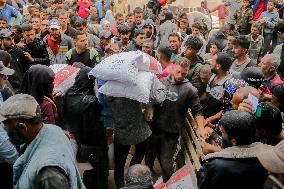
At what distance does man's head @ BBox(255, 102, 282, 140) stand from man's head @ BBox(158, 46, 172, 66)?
2329 mm

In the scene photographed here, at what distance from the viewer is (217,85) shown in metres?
5.16

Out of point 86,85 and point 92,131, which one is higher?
point 86,85

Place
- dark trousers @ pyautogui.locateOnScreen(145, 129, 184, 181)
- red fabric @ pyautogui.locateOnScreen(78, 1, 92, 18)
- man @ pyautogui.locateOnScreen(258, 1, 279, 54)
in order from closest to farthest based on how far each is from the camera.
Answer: dark trousers @ pyautogui.locateOnScreen(145, 129, 184, 181), man @ pyautogui.locateOnScreen(258, 1, 279, 54), red fabric @ pyautogui.locateOnScreen(78, 1, 92, 18)

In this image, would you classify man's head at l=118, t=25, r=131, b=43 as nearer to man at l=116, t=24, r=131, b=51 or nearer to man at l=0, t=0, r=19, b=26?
man at l=116, t=24, r=131, b=51

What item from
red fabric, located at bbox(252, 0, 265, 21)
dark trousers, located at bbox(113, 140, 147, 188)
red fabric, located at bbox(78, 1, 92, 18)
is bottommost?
red fabric, located at bbox(78, 1, 92, 18)

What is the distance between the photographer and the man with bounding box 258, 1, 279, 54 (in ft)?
32.7

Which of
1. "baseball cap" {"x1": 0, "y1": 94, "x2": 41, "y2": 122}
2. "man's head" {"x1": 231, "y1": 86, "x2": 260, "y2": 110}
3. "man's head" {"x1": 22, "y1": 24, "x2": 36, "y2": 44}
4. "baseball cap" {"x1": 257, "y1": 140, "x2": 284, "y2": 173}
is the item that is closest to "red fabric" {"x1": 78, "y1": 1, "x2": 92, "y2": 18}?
"man's head" {"x1": 22, "y1": 24, "x2": 36, "y2": 44}

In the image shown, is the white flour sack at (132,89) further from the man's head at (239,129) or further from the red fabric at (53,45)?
the red fabric at (53,45)

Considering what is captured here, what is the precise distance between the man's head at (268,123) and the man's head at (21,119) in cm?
184

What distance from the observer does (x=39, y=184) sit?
264 cm

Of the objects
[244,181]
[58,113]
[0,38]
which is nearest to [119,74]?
[58,113]

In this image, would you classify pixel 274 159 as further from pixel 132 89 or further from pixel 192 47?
pixel 192 47

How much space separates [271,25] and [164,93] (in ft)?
20.8

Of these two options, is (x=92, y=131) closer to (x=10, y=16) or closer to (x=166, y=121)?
(x=166, y=121)
